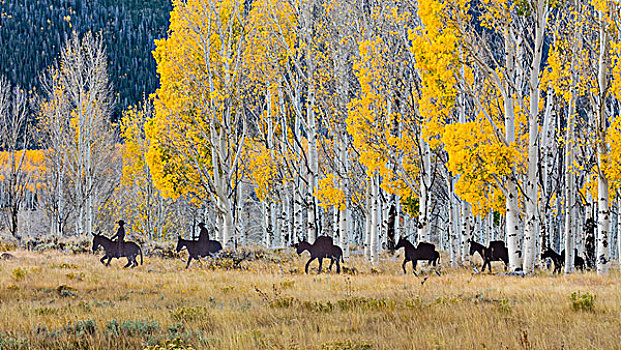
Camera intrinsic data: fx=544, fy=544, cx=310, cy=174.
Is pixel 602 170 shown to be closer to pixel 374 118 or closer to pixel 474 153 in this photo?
pixel 474 153

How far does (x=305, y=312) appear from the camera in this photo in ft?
26.8

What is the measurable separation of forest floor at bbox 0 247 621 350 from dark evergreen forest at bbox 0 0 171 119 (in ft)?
353

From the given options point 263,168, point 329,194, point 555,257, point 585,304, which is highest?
point 263,168

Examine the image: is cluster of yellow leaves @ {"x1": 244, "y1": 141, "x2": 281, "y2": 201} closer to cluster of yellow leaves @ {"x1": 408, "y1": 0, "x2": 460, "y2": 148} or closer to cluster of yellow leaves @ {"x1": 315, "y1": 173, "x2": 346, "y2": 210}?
cluster of yellow leaves @ {"x1": 315, "y1": 173, "x2": 346, "y2": 210}

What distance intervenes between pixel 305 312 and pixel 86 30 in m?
152

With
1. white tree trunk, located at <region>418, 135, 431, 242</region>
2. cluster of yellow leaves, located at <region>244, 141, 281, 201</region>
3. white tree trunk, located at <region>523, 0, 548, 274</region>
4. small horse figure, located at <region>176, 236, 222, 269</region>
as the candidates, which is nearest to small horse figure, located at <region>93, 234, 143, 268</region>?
small horse figure, located at <region>176, 236, 222, 269</region>

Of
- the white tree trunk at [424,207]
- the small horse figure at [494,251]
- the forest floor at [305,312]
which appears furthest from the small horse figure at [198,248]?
the small horse figure at [494,251]

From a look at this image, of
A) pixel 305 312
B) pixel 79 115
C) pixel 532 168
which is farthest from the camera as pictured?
pixel 79 115

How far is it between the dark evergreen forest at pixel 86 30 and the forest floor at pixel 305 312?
4241 inches

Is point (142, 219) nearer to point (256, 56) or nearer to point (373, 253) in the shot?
point (256, 56)

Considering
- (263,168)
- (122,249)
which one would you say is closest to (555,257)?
(122,249)

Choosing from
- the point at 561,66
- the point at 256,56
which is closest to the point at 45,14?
the point at 256,56

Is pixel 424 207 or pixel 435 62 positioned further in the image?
pixel 424 207

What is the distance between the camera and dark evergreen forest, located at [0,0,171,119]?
12650 centimetres
